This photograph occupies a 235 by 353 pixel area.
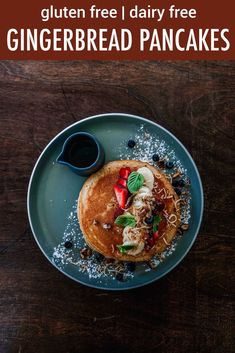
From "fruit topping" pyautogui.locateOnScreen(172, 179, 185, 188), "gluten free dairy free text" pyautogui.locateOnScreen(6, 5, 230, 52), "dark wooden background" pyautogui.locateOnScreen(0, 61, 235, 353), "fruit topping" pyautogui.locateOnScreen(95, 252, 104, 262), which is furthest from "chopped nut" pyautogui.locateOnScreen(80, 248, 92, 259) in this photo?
"gluten free dairy free text" pyautogui.locateOnScreen(6, 5, 230, 52)

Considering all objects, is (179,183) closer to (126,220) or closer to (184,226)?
(184,226)

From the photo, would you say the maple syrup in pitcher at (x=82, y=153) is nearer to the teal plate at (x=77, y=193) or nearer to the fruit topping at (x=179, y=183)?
the teal plate at (x=77, y=193)

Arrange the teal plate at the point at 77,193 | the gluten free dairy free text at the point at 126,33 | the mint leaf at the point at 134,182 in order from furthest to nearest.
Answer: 1. the gluten free dairy free text at the point at 126,33
2. the teal plate at the point at 77,193
3. the mint leaf at the point at 134,182

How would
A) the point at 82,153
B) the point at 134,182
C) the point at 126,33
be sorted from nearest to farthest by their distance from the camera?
the point at 134,182 < the point at 82,153 < the point at 126,33

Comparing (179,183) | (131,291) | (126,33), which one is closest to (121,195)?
(179,183)

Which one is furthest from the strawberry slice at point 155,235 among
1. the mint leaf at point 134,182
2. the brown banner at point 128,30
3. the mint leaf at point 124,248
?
the brown banner at point 128,30

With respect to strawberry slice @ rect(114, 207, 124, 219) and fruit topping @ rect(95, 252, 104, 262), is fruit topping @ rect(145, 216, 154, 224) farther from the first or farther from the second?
fruit topping @ rect(95, 252, 104, 262)
